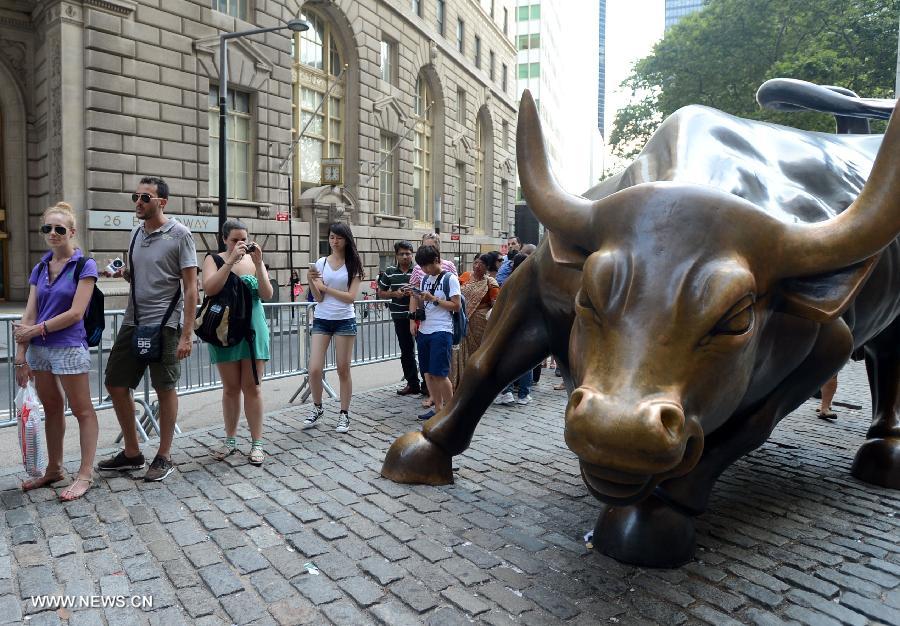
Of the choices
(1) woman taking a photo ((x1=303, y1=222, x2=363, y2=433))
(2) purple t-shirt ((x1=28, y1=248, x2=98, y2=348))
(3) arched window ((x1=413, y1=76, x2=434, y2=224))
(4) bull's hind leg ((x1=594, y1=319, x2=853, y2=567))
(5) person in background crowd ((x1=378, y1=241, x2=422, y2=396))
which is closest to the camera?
(4) bull's hind leg ((x1=594, y1=319, x2=853, y2=567))

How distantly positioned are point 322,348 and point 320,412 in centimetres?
64

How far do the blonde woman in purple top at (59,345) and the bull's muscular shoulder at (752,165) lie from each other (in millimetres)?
3412

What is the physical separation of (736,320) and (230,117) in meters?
20.6

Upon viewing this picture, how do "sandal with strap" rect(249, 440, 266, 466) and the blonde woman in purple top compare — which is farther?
"sandal with strap" rect(249, 440, 266, 466)

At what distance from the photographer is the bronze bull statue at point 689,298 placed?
260 centimetres

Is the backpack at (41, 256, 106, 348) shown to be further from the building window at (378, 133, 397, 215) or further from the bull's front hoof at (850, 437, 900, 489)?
the building window at (378, 133, 397, 215)

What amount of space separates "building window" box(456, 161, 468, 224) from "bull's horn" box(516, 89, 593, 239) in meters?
33.3

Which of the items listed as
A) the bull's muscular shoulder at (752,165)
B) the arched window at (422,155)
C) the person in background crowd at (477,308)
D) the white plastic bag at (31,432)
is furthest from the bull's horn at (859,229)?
the arched window at (422,155)

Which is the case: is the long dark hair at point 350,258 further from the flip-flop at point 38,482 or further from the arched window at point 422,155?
the arched window at point 422,155

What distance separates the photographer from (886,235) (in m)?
2.62

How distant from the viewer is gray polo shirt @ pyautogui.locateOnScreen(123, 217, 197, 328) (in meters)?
4.63

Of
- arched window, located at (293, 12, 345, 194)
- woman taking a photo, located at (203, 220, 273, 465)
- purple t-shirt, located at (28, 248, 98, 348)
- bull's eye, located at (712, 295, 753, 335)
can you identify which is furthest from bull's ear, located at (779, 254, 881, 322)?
arched window, located at (293, 12, 345, 194)

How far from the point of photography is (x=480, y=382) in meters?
4.39

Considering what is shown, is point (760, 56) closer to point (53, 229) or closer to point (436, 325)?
point (436, 325)
